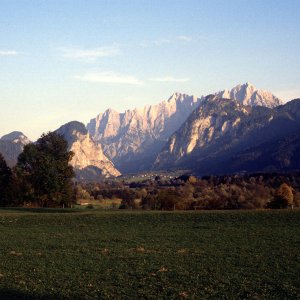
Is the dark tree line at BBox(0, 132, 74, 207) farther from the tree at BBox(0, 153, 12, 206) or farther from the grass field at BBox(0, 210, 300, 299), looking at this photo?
the grass field at BBox(0, 210, 300, 299)

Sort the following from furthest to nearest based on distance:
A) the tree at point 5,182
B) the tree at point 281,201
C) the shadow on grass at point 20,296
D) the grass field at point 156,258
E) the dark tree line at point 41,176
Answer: the tree at point 5,182 → the dark tree line at point 41,176 → the tree at point 281,201 → the grass field at point 156,258 → the shadow on grass at point 20,296

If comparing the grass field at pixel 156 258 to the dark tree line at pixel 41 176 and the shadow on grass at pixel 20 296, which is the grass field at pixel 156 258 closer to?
the shadow on grass at pixel 20 296

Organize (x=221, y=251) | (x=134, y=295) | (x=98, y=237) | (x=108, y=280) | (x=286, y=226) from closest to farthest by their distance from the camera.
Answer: (x=134, y=295), (x=108, y=280), (x=221, y=251), (x=98, y=237), (x=286, y=226)

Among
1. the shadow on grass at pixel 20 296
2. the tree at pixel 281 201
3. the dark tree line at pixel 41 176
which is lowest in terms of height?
the shadow on grass at pixel 20 296

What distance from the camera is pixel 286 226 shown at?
4497 centimetres

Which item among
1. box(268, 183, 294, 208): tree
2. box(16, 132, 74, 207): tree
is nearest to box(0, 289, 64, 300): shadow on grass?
box(268, 183, 294, 208): tree

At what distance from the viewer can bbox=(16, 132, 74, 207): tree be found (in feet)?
284

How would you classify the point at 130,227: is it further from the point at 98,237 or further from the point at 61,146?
the point at 61,146

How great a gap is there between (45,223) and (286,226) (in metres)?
26.2

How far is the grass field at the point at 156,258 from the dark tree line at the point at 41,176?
114ft

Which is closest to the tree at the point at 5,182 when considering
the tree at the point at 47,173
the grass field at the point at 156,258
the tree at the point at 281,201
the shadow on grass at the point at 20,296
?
the tree at the point at 47,173

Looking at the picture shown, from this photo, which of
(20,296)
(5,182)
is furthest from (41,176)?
(20,296)

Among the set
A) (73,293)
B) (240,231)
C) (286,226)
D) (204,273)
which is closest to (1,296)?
(73,293)

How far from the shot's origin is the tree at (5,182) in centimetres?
8975
